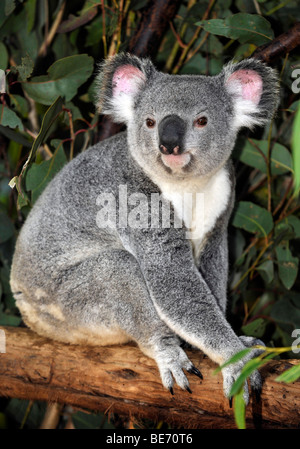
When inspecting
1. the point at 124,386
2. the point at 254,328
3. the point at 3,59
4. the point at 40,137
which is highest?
the point at 3,59

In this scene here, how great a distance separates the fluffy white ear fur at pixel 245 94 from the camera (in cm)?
274

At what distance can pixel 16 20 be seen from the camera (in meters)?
3.67

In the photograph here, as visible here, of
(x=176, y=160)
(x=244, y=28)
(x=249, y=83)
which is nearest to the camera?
(x=176, y=160)

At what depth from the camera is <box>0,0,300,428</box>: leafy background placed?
10.7 feet

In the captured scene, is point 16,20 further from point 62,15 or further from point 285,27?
point 285,27

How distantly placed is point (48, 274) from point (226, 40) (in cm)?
243

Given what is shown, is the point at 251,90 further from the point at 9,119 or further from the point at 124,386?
the point at 124,386

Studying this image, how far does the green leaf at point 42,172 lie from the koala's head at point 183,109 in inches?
22.9

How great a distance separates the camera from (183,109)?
249 centimetres

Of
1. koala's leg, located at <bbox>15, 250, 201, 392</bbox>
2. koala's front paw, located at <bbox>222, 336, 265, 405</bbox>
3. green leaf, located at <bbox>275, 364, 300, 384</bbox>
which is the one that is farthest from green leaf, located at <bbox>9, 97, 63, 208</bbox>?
green leaf, located at <bbox>275, 364, 300, 384</bbox>

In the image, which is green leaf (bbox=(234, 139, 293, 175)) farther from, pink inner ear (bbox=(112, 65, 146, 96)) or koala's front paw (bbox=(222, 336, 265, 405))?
koala's front paw (bbox=(222, 336, 265, 405))

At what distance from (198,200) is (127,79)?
0.81m

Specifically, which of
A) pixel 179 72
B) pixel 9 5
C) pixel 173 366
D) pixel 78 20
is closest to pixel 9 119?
pixel 9 5
